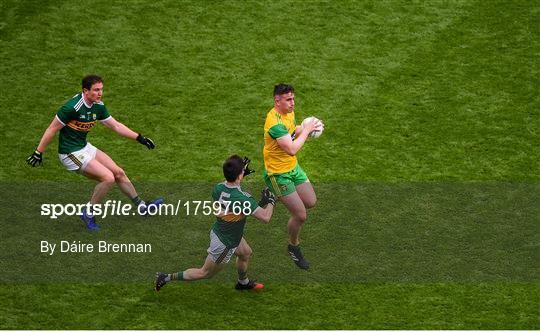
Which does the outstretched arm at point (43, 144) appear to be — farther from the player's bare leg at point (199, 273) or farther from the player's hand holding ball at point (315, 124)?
the player's hand holding ball at point (315, 124)

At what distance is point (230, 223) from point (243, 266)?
2.57 feet

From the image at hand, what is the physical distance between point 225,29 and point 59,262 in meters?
6.90

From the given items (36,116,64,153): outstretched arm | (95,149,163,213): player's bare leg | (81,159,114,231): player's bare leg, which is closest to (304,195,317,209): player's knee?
(95,149,163,213): player's bare leg

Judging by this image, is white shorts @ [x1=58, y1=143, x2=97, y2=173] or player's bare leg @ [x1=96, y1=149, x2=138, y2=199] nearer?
white shorts @ [x1=58, y1=143, x2=97, y2=173]

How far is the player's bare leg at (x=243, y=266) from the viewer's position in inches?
519

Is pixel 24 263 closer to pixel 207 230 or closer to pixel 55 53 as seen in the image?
pixel 207 230

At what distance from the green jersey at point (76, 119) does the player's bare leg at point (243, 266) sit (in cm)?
289

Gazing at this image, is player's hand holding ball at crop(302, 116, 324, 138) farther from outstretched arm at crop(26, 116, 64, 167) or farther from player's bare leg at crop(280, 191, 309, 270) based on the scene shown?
outstretched arm at crop(26, 116, 64, 167)

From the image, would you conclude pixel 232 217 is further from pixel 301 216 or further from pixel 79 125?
pixel 79 125

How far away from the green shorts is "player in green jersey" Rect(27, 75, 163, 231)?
2009 millimetres

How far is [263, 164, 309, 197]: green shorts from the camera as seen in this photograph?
13773mm
